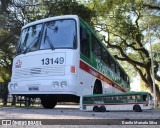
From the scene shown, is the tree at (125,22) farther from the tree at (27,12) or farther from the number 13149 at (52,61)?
the number 13149 at (52,61)

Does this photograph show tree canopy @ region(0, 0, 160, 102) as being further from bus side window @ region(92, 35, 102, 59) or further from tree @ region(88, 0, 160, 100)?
bus side window @ region(92, 35, 102, 59)

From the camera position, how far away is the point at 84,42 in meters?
10.1

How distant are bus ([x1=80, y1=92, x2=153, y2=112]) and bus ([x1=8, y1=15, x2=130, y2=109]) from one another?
1.52 ft

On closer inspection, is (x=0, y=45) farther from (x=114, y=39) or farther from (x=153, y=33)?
(x=153, y=33)

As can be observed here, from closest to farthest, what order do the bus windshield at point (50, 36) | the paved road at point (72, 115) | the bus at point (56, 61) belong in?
1. the paved road at point (72, 115)
2. the bus at point (56, 61)
3. the bus windshield at point (50, 36)

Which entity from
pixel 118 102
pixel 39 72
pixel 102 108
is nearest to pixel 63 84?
pixel 39 72

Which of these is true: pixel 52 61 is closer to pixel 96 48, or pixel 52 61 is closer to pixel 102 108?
pixel 102 108

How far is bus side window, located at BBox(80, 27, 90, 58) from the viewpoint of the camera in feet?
32.6

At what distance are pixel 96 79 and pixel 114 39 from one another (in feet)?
71.3

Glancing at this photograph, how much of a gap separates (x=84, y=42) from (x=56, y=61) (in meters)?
1.36

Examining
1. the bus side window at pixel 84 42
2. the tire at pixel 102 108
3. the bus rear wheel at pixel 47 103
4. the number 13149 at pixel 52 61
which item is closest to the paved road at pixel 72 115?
the tire at pixel 102 108

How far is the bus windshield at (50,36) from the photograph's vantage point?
9.55 m

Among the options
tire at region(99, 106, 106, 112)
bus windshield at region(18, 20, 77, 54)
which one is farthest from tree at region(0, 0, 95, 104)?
tire at region(99, 106, 106, 112)

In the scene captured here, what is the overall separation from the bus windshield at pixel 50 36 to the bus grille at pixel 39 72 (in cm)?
72
